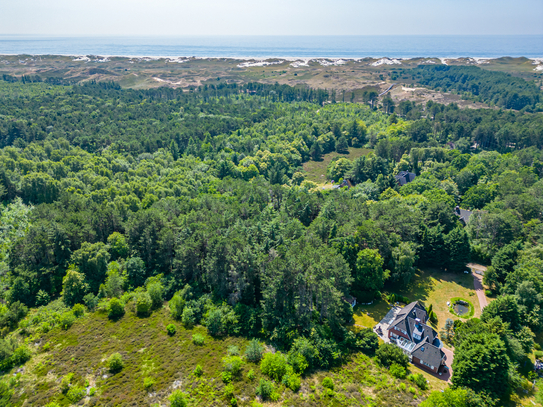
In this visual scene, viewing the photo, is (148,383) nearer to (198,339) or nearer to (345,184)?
(198,339)

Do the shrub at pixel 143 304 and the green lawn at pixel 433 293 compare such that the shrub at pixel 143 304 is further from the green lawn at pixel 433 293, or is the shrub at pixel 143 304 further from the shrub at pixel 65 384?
the green lawn at pixel 433 293

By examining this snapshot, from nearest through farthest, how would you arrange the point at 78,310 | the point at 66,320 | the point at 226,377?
the point at 226,377 → the point at 66,320 → the point at 78,310

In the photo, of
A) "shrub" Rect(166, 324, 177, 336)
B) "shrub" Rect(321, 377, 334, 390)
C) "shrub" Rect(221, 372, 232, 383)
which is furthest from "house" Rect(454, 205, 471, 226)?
"shrub" Rect(166, 324, 177, 336)

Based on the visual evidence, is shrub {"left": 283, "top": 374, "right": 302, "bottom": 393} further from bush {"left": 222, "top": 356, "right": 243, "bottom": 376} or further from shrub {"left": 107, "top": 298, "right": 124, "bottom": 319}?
shrub {"left": 107, "top": 298, "right": 124, "bottom": 319}

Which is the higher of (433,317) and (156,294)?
(156,294)

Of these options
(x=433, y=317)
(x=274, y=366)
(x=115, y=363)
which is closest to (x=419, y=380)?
(x=433, y=317)

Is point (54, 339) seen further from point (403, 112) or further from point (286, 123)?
point (403, 112)

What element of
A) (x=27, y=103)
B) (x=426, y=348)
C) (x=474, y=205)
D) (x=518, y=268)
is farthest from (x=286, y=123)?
(x=27, y=103)
